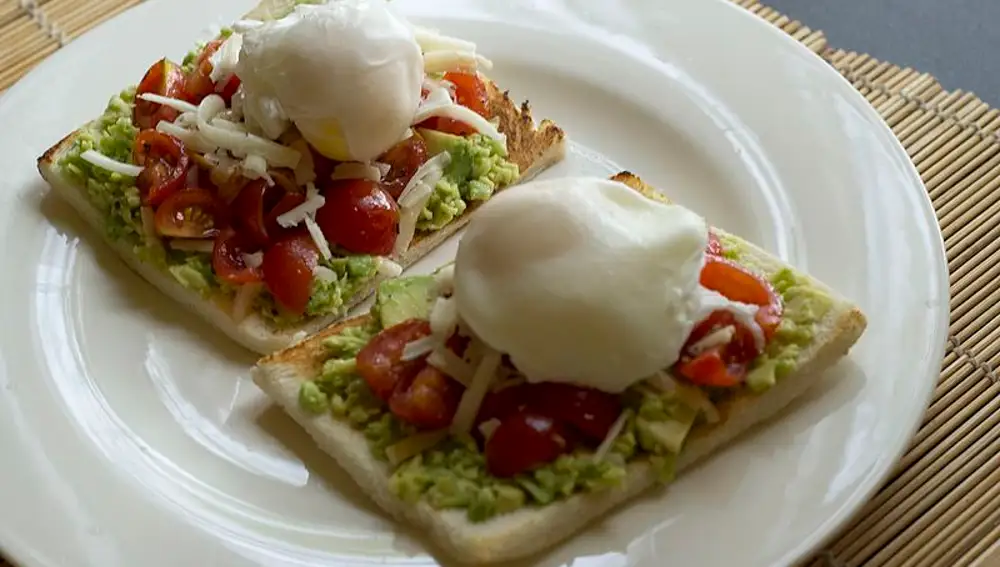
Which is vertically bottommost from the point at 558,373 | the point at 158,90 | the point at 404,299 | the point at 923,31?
the point at 923,31

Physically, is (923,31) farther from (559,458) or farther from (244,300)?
(244,300)

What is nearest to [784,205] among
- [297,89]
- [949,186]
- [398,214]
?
[949,186]

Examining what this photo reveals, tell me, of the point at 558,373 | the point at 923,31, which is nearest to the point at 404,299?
the point at 558,373

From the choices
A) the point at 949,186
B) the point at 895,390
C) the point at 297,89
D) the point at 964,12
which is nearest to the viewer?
the point at 895,390

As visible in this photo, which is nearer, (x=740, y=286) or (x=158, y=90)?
(x=740, y=286)

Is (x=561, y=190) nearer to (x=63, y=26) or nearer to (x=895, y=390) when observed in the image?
(x=895, y=390)

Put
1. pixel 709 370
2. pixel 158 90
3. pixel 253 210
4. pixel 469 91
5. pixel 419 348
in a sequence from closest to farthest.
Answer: pixel 709 370 < pixel 419 348 < pixel 253 210 < pixel 158 90 < pixel 469 91

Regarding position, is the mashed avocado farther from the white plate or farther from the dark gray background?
the dark gray background
